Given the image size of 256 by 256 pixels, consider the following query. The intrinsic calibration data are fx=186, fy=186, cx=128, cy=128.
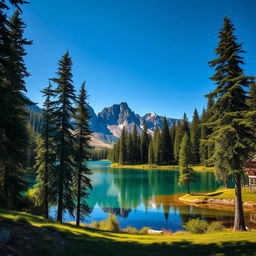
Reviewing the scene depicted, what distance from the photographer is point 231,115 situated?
1372 centimetres

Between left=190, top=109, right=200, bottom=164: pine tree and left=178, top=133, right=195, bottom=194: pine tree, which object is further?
left=190, top=109, right=200, bottom=164: pine tree

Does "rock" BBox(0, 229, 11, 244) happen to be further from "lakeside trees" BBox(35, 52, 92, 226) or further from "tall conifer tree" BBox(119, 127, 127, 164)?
"tall conifer tree" BBox(119, 127, 127, 164)

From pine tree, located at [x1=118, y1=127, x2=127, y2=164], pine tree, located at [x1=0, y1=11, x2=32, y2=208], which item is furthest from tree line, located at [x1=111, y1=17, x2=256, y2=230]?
pine tree, located at [x1=118, y1=127, x2=127, y2=164]

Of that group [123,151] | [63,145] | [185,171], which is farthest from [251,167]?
[123,151]

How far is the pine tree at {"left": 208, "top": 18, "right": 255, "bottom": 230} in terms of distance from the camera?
13.6 meters

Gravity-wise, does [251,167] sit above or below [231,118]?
below

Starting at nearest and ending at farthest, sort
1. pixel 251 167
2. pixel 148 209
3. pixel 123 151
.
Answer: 1. pixel 148 209
2. pixel 251 167
3. pixel 123 151

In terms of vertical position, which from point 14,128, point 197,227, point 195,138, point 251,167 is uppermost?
point 195,138

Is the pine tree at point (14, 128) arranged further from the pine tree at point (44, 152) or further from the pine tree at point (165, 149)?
the pine tree at point (165, 149)

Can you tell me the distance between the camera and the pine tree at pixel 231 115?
537 inches

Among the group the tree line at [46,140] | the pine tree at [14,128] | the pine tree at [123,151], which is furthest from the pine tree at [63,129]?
the pine tree at [123,151]

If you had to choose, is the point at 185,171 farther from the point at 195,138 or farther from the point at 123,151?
the point at 123,151

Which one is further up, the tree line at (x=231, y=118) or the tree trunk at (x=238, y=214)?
the tree line at (x=231, y=118)

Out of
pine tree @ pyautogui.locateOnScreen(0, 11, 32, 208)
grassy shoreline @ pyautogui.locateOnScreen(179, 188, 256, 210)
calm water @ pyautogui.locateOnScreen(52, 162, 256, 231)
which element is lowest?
calm water @ pyautogui.locateOnScreen(52, 162, 256, 231)
